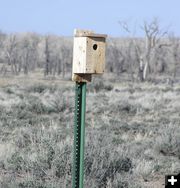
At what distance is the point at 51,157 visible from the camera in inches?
325

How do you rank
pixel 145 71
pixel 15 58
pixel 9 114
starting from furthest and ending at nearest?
pixel 15 58 < pixel 145 71 < pixel 9 114

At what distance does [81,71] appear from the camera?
478 cm

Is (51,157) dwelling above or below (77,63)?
below

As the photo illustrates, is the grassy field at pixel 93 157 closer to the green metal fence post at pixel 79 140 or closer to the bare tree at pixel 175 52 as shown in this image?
the green metal fence post at pixel 79 140

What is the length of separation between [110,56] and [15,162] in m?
70.9

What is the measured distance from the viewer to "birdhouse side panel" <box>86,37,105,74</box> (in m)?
4.86

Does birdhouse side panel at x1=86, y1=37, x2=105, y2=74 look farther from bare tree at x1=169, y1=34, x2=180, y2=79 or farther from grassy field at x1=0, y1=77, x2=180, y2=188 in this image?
bare tree at x1=169, y1=34, x2=180, y2=79

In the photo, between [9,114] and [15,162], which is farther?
[9,114]

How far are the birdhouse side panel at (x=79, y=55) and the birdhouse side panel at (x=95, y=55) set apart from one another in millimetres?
45

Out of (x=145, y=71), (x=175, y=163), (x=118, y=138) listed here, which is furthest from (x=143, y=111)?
(x=145, y=71)

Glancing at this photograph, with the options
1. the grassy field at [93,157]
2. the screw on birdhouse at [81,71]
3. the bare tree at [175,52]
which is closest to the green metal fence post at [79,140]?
the screw on birdhouse at [81,71]

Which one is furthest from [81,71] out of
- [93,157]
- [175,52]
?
[175,52]


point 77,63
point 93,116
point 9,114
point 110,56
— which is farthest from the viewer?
point 110,56

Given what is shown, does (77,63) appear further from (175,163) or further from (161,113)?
(161,113)
